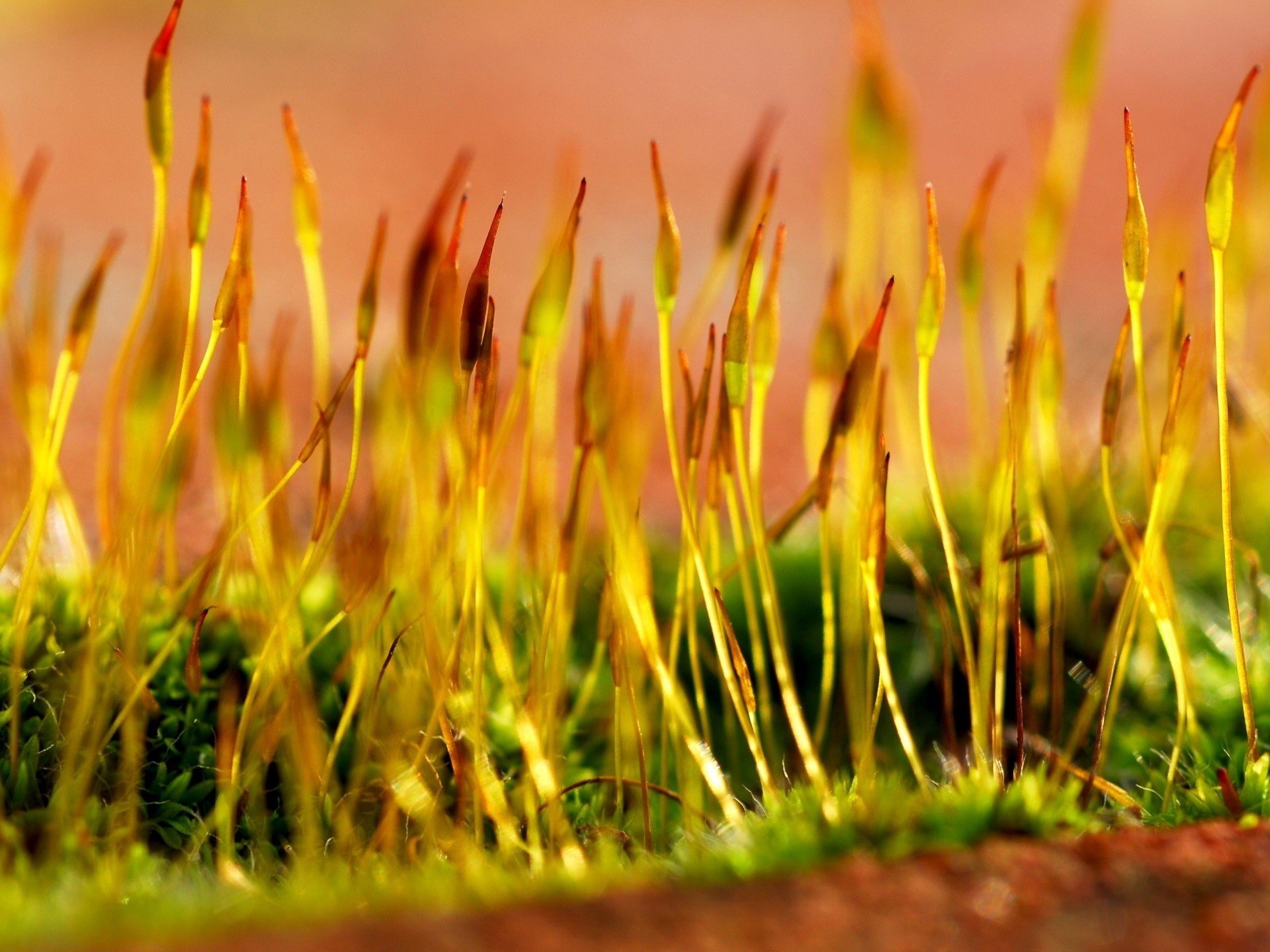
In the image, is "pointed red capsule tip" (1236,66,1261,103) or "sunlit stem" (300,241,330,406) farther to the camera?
"sunlit stem" (300,241,330,406)

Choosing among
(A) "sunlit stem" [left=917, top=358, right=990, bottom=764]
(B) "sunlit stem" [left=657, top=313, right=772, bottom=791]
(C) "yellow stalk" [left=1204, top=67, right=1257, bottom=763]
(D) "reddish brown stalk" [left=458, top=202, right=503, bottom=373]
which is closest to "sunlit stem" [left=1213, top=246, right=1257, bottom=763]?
(C) "yellow stalk" [left=1204, top=67, right=1257, bottom=763]

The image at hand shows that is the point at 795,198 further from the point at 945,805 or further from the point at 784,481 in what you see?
the point at 945,805

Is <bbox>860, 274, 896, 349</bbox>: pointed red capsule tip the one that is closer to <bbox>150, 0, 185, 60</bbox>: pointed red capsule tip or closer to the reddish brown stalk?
the reddish brown stalk

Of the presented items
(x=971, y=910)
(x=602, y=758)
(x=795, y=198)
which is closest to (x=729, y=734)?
(x=602, y=758)

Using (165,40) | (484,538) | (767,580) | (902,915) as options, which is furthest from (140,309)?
(902,915)

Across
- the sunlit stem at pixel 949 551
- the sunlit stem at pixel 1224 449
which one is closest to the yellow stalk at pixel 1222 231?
the sunlit stem at pixel 1224 449

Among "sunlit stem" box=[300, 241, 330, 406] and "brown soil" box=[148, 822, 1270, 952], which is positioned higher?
"sunlit stem" box=[300, 241, 330, 406]
